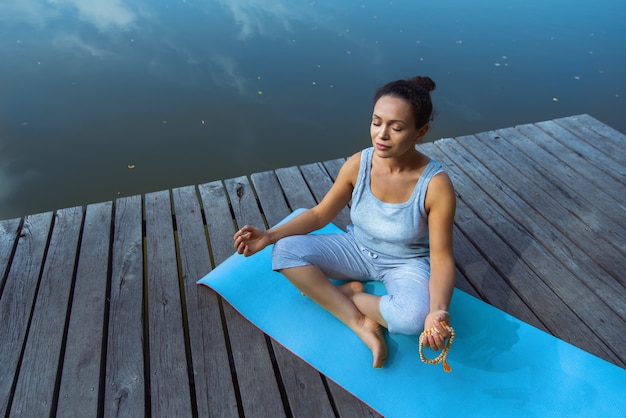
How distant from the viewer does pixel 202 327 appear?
6.57 feet

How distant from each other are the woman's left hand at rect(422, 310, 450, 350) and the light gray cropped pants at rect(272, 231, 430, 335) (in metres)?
0.09

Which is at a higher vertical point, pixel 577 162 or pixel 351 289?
pixel 351 289

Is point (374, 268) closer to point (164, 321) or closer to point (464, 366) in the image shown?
point (464, 366)

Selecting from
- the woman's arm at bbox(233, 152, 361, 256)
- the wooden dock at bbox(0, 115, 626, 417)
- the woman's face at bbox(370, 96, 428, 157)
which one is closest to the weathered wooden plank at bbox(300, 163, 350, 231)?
the wooden dock at bbox(0, 115, 626, 417)

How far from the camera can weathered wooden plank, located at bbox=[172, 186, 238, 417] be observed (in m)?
1.73

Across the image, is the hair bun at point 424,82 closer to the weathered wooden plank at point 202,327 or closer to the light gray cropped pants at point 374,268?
the light gray cropped pants at point 374,268

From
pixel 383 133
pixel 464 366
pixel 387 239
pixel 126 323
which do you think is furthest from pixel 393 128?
pixel 126 323

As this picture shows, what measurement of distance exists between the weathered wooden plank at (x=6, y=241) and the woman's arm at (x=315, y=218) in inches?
46.3

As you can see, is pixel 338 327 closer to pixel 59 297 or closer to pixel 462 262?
pixel 462 262

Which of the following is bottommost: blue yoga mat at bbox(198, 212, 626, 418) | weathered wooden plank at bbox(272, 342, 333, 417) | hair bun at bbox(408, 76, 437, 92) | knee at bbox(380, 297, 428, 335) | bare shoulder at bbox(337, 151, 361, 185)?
weathered wooden plank at bbox(272, 342, 333, 417)

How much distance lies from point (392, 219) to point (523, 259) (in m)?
0.84

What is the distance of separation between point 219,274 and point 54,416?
0.81m

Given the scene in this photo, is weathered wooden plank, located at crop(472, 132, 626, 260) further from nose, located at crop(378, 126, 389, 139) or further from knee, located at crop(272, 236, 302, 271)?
knee, located at crop(272, 236, 302, 271)

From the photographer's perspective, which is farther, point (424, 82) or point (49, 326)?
point (49, 326)
